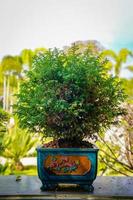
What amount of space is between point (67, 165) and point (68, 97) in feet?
1.26

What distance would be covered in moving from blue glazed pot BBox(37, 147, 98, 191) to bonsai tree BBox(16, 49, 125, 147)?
4.5 inches

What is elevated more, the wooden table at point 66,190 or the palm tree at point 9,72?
the palm tree at point 9,72

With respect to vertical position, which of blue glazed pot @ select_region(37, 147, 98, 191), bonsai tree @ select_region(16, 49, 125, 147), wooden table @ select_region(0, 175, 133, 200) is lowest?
wooden table @ select_region(0, 175, 133, 200)

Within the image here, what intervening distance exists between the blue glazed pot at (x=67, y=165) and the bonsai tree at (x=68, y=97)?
0.38ft

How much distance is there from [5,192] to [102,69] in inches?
35.2

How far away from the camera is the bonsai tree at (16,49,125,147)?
2.14m

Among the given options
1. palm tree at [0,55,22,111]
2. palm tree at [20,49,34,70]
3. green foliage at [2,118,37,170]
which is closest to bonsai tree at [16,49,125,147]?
green foliage at [2,118,37,170]

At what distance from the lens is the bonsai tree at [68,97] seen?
2.14 meters

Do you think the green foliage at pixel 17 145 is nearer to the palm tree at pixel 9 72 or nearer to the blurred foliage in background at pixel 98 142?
the blurred foliage in background at pixel 98 142

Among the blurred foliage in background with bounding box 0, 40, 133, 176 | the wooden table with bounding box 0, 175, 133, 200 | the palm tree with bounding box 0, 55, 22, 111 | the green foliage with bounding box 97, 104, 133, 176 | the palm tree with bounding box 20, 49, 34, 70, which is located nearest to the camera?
the wooden table with bounding box 0, 175, 133, 200

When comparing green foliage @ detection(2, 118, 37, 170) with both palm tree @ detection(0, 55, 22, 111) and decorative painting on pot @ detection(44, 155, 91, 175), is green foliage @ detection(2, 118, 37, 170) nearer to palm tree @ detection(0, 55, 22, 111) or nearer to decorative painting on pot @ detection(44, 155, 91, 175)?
decorative painting on pot @ detection(44, 155, 91, 175)

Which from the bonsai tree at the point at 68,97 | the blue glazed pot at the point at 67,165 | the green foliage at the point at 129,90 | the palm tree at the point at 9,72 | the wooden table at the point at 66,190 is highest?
the palm tree at the point at 9,72

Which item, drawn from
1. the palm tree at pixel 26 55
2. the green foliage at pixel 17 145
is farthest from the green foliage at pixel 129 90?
the palm tree at pixel 26 55

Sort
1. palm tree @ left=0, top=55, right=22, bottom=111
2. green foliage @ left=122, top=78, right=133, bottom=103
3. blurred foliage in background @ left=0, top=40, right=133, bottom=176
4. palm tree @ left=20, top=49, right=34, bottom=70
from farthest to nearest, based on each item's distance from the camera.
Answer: palm tree @ left=0, top=55, right=22, bottom=111 → palm tree @ left=20, top=49, right=34, bottom=70 → green foliage @ left=122, top=78, right=133, bottom=103 → blurred foliage in background @ left=0, top=40, right=133, bottom=176
